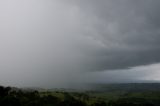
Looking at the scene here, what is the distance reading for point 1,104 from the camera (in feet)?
383

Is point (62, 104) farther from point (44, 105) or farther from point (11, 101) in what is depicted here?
point (11, 101)

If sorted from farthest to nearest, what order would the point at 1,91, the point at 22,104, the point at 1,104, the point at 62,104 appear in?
the point at 1,91 → the point at 62,104 → the point at 22,104 → the point at 1,104

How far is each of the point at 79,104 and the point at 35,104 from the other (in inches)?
1145

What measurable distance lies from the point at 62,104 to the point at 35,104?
17.8 metres

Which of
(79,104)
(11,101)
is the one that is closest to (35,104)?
(11,101)

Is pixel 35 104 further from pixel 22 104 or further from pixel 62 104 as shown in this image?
pixel 62 104

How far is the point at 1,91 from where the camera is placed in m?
156

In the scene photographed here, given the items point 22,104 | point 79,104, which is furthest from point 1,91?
point 79,104

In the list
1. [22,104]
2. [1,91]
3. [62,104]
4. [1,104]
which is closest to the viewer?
[1,104]

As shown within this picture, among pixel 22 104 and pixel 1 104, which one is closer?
pixel 1 104

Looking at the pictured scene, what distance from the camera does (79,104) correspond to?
14862cm

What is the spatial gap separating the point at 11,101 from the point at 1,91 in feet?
129

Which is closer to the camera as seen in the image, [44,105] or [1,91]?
[44,105]

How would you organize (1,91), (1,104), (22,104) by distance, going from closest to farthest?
(1,104)
(22,104)
(1,91)
